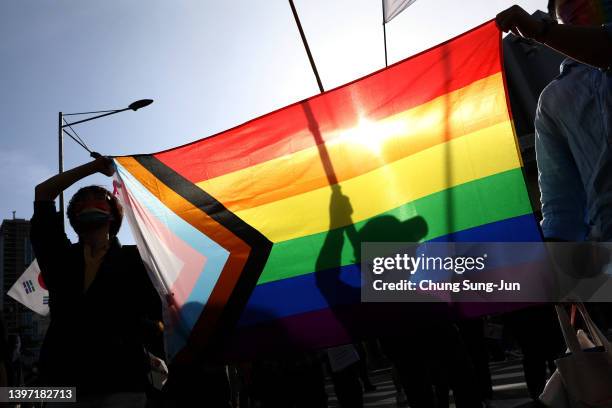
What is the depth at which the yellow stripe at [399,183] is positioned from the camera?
316 cm

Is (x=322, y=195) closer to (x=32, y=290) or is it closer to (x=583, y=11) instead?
(x=583, y=11)

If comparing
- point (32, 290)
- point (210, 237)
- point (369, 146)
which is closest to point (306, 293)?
point (210, 237)

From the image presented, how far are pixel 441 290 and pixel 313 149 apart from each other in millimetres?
1207

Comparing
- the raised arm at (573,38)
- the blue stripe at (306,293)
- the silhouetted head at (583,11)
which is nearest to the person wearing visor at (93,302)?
the blue stripe at (306,293)

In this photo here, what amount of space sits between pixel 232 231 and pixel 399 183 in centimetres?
108

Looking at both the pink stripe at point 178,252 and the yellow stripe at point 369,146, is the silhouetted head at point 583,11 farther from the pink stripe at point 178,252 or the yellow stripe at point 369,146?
the pink stripe at point 178,252

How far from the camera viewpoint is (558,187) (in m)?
2.09

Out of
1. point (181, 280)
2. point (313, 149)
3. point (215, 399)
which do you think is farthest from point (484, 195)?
point (215, 399)

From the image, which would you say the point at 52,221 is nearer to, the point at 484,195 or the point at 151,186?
the point at 151,186

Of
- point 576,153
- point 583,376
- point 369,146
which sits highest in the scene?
point 369,146

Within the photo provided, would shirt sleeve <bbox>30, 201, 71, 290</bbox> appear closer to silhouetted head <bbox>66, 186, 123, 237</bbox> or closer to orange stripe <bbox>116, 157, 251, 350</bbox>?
silhouetted head <bbox>66, 186, 123, 237</bbox>

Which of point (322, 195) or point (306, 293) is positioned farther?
point (322, 195)

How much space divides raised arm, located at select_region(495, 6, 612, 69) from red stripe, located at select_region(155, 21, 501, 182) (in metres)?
1.50

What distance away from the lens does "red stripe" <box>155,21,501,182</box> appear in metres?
3.31
